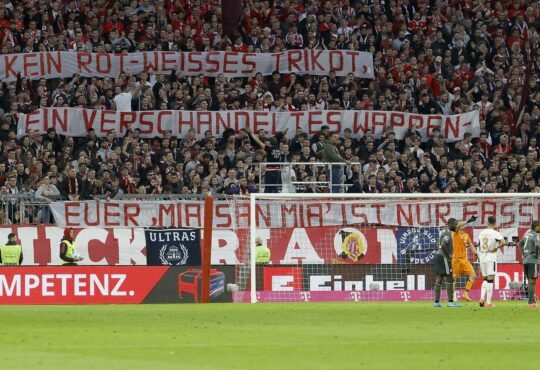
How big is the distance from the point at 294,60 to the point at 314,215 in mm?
7837

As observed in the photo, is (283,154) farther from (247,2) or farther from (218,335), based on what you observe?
(218,335)

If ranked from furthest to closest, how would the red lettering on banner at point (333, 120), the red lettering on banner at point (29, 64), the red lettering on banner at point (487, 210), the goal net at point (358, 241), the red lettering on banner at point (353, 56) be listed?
1. the red lettering on banner at point (353, 56)
2. the red lettering on banner at point (333, 120)
3. the red lettering on banner at point (29, 64)
4. the red lettering on banner at point (487, 210)
5. the goal net at point (358, 241)

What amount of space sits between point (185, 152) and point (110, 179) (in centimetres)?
256

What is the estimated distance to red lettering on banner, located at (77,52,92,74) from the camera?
127 feet

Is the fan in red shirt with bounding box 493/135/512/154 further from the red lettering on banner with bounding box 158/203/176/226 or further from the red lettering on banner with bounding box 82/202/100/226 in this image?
the red lettering on banner with bounding box 82/202/100/226

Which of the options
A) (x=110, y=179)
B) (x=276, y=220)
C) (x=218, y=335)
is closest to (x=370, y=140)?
(x=276, y=220)

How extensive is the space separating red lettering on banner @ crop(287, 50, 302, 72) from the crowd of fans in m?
0.34

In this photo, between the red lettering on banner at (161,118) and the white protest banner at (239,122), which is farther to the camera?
the red lettering on banner at (161,118)

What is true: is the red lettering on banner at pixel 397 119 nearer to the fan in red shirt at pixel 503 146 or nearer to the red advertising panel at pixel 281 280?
the fan in red shirt at pixel 503 146

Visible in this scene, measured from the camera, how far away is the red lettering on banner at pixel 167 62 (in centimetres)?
3953

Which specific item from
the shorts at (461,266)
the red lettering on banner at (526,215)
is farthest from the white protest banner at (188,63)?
the shorts at (461,266)

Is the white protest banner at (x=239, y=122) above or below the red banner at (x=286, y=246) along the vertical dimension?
above

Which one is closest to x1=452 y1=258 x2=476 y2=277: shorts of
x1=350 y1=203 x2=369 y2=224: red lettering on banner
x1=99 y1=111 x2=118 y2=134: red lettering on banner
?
x1=350 y1=203 x2=369 y2=224: red lettering on banner

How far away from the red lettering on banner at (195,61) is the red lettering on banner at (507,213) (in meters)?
10.5
